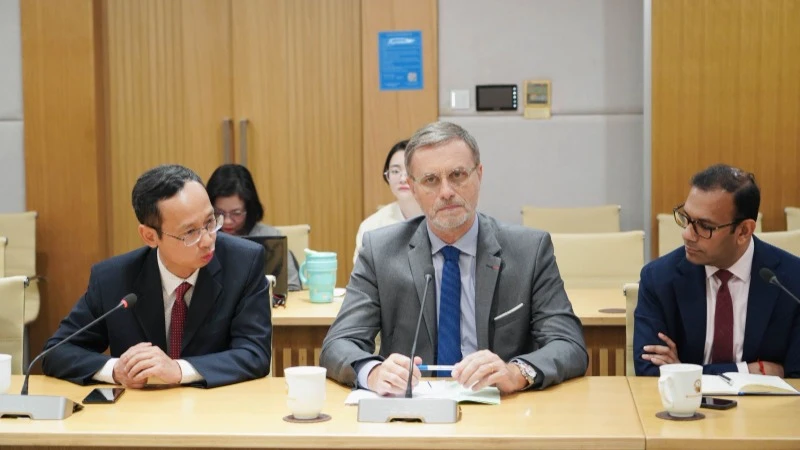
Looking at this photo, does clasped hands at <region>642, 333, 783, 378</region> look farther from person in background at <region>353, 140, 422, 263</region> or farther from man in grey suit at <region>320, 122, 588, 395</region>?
person in background at <region>353, 140, 422, 263</region>

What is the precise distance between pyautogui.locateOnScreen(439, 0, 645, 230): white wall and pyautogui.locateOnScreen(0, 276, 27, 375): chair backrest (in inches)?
138

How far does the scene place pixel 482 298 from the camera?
2.83 m

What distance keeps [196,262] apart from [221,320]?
0.61 feet

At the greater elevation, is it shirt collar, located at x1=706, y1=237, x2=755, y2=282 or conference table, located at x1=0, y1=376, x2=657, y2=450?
shirt collar, located at x1=706, y1=237, x2=755, y2=282

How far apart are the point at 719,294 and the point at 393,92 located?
11.5 ft

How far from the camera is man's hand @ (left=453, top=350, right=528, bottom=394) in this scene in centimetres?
242

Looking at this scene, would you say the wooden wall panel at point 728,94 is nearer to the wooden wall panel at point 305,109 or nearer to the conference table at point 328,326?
the wooden wall panel at point 305,109

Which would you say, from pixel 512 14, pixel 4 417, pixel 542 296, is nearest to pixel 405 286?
pixel 542 296

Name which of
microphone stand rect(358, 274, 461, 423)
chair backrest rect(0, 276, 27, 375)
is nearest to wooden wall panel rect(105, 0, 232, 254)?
chair backrest rect(0, 276, 27, 375)

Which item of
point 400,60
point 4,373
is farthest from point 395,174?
point 4,373

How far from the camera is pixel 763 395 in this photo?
2.43 meters

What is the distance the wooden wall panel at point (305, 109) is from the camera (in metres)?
6.25

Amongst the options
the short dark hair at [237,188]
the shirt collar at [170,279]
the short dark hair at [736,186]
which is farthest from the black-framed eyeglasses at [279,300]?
the short dark hair at [736,186]

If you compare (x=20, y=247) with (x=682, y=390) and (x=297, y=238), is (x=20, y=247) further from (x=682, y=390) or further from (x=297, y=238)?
(x=682, y=390)
